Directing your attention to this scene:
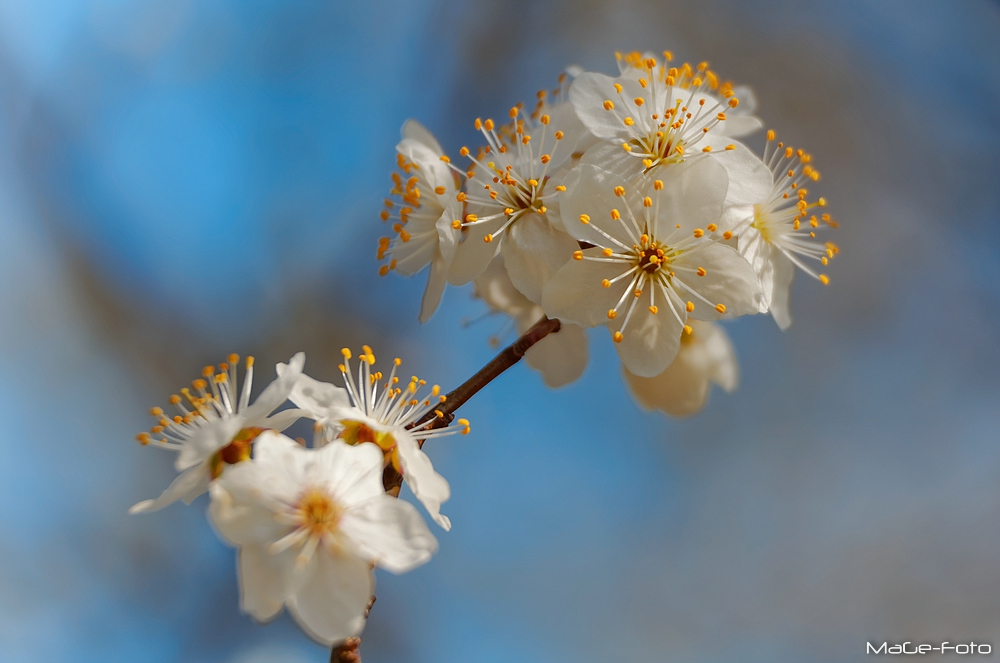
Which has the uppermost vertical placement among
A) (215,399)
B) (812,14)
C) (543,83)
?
(812,14)

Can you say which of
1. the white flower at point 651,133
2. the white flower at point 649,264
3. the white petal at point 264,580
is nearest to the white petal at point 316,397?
the white petal at point 264,580

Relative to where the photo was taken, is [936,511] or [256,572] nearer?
[256,572]

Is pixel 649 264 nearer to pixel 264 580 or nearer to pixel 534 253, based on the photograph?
pixel 534 253

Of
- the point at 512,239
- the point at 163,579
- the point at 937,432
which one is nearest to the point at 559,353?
the point at 512,239

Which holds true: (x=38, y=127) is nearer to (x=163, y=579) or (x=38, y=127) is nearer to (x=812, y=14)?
(x=163, y=579)

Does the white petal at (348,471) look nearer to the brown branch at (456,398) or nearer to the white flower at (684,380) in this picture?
the brown branch at (456,398)

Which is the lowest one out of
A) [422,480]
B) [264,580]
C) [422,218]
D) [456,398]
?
[264,580]

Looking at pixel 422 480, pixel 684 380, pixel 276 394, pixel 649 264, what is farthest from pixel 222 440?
pixel 684 380
